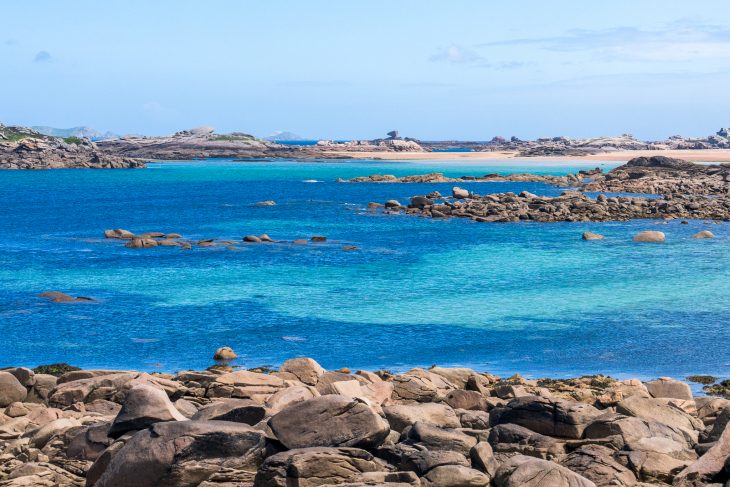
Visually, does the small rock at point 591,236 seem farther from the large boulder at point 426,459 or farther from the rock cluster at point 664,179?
the large boulder at point 426,459

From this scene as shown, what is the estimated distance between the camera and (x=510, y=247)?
2486 inches

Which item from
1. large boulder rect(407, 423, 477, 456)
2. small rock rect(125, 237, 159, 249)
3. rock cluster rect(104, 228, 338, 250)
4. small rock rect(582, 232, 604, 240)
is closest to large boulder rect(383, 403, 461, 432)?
large boulder rect(407, 423, 477, 456)

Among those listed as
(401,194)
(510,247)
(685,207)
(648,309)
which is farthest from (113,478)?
(401,194)

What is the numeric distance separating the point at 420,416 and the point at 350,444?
276cm

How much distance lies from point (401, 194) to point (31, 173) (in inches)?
3700

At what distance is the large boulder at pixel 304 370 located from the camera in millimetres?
24719

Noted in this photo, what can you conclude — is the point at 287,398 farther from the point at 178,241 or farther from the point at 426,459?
the point at 178,241

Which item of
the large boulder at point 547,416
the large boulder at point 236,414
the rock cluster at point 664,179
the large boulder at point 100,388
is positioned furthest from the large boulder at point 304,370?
the rock cluster at point 664,179

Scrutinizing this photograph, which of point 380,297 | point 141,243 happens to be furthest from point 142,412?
point 141,243

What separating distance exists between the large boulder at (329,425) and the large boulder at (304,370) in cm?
857

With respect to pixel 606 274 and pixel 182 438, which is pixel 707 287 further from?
pixel 182 438

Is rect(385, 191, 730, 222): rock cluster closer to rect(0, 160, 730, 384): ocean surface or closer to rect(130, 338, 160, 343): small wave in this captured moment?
rect(0, 160, 730, 384): ocean surface

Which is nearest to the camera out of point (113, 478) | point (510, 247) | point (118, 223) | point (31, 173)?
point (113, 478)

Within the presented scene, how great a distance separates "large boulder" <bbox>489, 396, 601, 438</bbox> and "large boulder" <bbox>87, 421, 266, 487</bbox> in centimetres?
548
